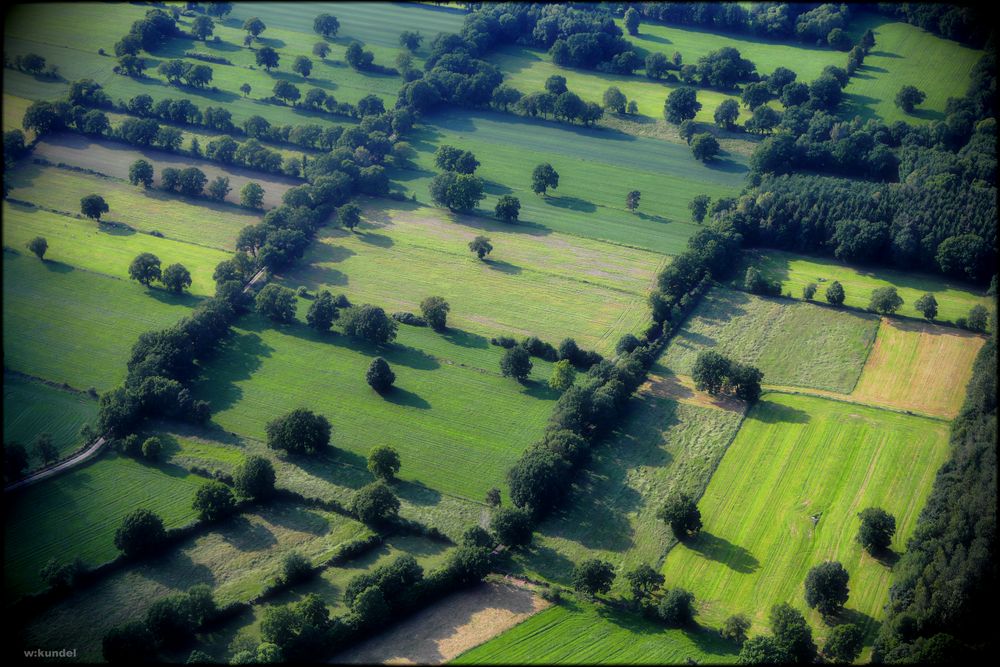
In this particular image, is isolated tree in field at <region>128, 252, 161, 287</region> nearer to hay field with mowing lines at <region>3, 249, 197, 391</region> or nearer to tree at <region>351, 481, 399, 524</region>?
hay field with mowing lines at <region>3, 249, 197, 391</region>

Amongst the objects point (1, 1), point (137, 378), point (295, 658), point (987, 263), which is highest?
point (1, 1)

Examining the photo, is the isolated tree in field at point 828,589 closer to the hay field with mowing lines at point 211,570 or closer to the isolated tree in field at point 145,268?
the hay field with mowing lines at point 211,570

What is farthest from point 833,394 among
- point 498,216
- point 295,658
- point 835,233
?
point 295,658

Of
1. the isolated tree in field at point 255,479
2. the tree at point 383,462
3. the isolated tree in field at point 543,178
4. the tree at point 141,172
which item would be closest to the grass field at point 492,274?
the isolated tree in field at point 543,178

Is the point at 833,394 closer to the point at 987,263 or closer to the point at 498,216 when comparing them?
the point at 987,263

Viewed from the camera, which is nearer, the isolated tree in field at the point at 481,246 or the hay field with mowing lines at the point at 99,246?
the hay field with mowing lines at the point at 99,246

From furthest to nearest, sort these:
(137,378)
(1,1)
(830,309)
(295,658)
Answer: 1. (830,309)
2. (137,378)
3. (1,1)
4. (295,658)

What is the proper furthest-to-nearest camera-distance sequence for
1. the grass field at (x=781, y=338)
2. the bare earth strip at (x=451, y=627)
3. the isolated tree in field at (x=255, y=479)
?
the grass field at (x=781, y=338) → the isolated tree in field at (x=255, y=479) → the bare earth strip at (x=451, y=627)

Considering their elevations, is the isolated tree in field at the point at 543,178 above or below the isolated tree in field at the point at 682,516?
above
